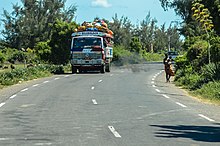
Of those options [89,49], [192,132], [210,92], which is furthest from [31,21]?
[192,132]

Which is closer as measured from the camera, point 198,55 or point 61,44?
point 198,55

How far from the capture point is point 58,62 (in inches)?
2057

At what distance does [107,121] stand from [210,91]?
9931mm

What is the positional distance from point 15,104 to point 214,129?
8.56m

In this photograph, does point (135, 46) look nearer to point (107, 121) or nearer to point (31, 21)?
point (31, 21)

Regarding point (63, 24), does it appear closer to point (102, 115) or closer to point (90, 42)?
point (90, 42)

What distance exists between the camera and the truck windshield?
4225 centimetres

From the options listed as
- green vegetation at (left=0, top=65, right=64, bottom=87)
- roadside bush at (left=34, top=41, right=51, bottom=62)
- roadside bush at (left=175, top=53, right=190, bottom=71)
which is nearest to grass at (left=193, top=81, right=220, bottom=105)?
roadside bush at (left=175, top=53, right=190, bottom=71)

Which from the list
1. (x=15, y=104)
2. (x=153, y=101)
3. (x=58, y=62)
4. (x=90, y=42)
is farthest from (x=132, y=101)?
(x=58, y=62)

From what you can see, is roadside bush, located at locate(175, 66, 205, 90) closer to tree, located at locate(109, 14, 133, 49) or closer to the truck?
the truck

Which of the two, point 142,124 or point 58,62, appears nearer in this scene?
point 142,124

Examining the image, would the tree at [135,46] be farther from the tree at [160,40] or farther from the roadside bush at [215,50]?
the roadside bush at [215,50]

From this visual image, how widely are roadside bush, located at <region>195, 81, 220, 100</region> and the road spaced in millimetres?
1126

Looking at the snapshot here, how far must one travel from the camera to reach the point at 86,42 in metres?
42.3
